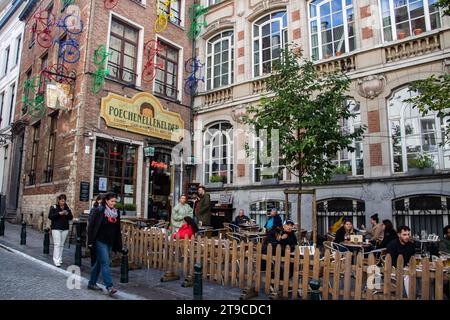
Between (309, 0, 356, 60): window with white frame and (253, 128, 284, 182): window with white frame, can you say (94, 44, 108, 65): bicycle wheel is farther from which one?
(309, 0, 356, 60): window with white frame

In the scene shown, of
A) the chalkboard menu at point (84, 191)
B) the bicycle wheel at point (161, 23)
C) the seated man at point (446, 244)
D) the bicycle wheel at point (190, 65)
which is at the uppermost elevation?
the bicycle wheel at point (161, 23)

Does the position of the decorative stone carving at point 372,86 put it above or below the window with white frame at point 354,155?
above

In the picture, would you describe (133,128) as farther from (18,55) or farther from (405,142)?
(18,55)

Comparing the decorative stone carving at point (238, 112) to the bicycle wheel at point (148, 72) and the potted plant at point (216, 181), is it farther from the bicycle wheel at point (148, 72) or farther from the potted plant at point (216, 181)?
the bicycle wheel at point (148, 72)

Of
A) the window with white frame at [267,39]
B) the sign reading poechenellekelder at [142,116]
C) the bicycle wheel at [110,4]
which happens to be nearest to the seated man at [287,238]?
the sign reading poechenellekelder at [142,116]

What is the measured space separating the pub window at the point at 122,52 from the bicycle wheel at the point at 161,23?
114 cm

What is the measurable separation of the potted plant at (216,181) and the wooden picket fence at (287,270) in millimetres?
6599

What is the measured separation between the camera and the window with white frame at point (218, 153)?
14930 mm

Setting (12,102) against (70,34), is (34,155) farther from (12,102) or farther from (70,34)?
(12,102)

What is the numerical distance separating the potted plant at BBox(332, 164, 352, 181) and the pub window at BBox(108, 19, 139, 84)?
8926 millimetres

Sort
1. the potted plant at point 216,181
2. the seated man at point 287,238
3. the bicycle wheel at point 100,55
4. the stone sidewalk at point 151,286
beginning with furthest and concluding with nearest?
the potted plant at point 216,181 < the bicycle wheel at point 100,55 < the seated man at point 287,238 < the stone sidewalk at point 151,286

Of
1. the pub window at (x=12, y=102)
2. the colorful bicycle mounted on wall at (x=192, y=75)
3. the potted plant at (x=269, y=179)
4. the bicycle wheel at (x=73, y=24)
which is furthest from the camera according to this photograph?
the pub window at (x=12, y=102)

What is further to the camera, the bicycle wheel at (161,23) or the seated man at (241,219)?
the bicycle wheel at (161,23)

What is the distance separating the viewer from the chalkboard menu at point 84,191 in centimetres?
1171
